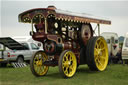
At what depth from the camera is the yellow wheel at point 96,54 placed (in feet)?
33.0

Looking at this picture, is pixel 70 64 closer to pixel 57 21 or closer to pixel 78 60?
pixel 78 60

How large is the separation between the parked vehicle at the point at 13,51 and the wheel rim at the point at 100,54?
536 centimetres

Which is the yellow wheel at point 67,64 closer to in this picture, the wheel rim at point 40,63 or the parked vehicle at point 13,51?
the wheel rim at point 40,63

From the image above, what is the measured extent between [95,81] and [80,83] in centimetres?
63

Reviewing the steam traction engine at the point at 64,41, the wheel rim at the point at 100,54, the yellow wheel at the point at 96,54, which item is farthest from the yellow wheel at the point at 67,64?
the wheel rim at the point at 100,54

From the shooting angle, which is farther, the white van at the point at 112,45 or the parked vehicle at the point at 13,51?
the white van at the point at 112,45

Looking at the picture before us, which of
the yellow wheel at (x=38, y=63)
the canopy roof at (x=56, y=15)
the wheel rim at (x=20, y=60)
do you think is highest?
the canopy roof at (x=56, y=15)

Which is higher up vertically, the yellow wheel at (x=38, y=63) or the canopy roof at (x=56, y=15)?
the canopy roof at (x=56, y=15)

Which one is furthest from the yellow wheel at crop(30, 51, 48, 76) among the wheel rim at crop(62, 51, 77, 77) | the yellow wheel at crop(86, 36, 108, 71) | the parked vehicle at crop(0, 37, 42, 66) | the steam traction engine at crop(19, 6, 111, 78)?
the parked vehicle at crop(0, 37, 42, 66)

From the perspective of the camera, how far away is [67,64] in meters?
8.88

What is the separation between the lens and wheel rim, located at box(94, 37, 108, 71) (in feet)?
35.0

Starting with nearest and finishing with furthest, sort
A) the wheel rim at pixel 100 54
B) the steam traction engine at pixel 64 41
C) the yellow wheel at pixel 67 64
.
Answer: the yellow wheel at pixel 67 64, the steam traction engine at pixel 64 41, the wheel rim at pixel 100 54

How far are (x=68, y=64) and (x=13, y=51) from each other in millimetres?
6788

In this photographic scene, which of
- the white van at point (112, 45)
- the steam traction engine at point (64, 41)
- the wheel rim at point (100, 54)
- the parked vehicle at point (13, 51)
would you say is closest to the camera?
the steam traction engine at point (64, 41)
